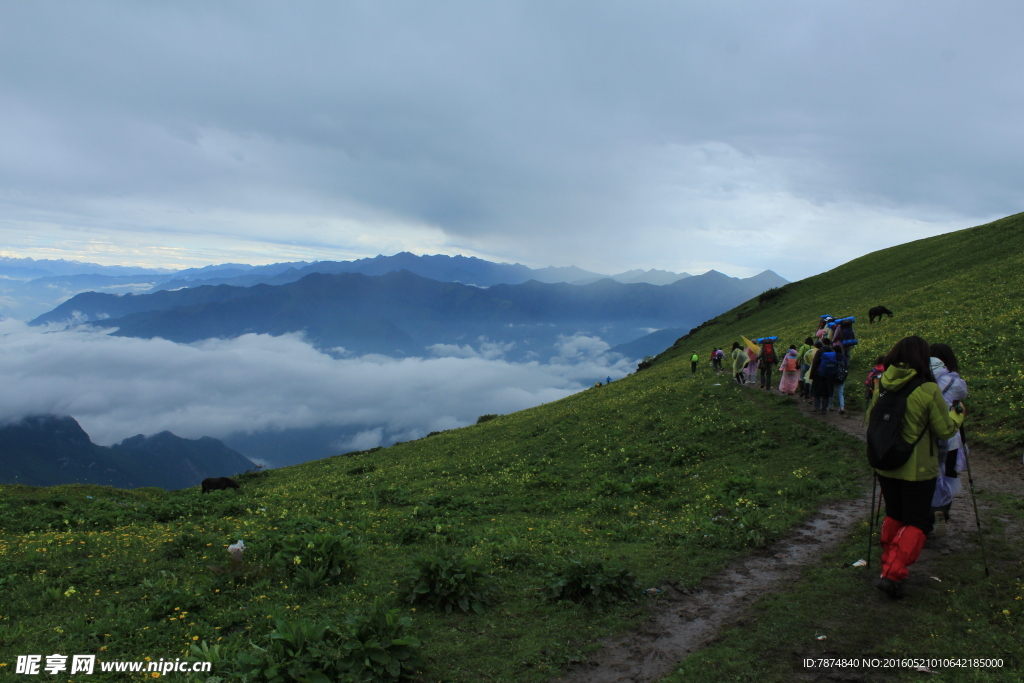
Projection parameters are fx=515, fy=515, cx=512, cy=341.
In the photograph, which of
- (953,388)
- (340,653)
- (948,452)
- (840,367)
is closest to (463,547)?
(340,653)

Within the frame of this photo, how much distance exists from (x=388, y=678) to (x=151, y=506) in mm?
14509

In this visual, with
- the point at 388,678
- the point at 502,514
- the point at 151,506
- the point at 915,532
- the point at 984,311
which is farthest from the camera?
the point at 984,311

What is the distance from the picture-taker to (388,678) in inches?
254

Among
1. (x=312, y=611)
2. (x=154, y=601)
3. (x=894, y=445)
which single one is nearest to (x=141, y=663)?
(x=154, y=601)

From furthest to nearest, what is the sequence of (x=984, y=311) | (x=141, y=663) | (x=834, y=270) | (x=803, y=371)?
(x=834, y=270) < (x=984, y=311) < (x=803, y=371) < (x=141, y=663)

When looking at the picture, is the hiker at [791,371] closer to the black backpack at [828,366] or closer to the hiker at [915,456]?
the black backpack at [828,366]

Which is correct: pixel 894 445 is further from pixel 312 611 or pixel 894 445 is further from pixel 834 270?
pixel 834 270

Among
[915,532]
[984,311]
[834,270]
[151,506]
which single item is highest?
[834,270]

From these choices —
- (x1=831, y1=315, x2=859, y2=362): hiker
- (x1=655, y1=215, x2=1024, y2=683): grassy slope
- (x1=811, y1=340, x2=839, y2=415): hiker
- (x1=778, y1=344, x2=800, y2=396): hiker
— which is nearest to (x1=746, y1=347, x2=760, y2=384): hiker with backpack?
(x1=778, y1=344, x2=800, y2=396): hiker

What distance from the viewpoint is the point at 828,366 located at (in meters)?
20.9

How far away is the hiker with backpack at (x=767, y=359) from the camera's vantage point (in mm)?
26989

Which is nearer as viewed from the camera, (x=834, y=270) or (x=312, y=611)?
(x=312, y=611)

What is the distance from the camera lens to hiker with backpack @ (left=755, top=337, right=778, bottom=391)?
26989 millimetres

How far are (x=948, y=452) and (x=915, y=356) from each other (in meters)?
2.90
